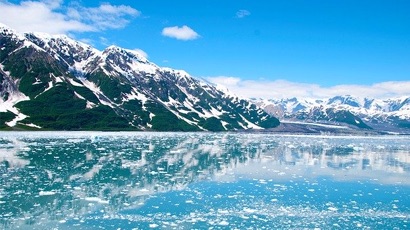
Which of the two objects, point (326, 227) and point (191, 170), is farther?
point (191, 170)

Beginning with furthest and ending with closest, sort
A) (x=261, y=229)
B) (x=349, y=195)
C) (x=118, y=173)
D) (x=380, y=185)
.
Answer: (x=118, y=173)
(x=380, y=185)
(x=349, y=195)
(x=261, y=229)

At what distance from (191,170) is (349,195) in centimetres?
1994

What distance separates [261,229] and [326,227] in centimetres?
419

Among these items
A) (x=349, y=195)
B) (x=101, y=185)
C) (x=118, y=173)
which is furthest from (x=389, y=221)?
(x=118, y=173)

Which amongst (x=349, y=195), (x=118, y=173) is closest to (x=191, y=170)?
(x=118, y=173)

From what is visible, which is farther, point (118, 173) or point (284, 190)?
point (118, 173)

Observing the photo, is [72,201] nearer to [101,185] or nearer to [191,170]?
[101,185]

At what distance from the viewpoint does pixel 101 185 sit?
35094 mm

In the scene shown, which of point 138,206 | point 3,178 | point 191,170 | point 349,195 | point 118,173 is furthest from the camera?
point 191,170

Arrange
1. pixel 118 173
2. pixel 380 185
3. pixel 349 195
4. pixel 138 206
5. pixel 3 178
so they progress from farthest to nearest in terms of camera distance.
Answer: pixel 118 173 < pixel 380 185 < pixel 3 178 < pixel 349 195 < pixel 138 206

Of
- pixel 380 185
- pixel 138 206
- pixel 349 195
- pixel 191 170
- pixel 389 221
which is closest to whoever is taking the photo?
pixel 389 221

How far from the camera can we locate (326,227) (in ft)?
76.5

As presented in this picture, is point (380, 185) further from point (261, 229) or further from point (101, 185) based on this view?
point (101, 185)

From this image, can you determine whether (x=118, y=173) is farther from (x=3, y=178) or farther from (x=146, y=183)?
(x=3, y=178)
